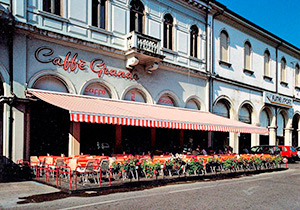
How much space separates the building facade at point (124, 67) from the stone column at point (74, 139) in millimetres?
44

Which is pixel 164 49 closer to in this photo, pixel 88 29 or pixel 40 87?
pixel 88 29

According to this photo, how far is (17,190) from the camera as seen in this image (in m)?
9.61

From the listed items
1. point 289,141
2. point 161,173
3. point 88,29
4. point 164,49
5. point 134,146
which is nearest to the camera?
point 161,173

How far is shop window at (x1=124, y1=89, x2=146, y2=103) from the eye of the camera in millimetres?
16375

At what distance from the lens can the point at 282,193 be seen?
966 cm

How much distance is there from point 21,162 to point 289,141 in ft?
82.3

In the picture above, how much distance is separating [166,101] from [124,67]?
3731 millimetres

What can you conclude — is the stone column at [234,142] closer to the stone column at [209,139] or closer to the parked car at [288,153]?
the stone column at [209,139]

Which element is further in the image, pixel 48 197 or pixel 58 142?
pixel 58 142

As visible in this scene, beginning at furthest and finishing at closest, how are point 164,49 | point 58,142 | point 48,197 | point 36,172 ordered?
point 164,49
point 58,142
point 36,172
point 48,197

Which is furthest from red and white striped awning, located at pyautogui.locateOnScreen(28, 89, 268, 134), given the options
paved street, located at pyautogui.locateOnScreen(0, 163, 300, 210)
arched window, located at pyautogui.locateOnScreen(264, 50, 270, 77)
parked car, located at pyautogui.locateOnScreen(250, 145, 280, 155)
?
arched window, located at pyautogui.locateOnScreen(264, 50, 270, 77)

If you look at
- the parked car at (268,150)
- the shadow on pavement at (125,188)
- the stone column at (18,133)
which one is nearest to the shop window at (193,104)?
the parked car at (268,150)

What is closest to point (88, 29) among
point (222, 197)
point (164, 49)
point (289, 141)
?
point (164, 49)

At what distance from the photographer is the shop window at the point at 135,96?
16.4 metres
